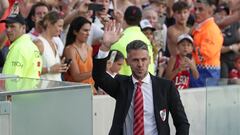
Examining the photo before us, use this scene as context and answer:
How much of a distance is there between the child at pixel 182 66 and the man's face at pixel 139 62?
473 cm

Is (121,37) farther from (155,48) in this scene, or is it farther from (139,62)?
(139,62)

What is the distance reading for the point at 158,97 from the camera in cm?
624

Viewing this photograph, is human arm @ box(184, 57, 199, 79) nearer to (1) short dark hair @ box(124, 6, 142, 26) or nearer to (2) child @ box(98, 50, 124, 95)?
(1) short dark hair @ box(124, 6, 142, 26)

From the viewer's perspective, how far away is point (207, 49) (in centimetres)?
1151

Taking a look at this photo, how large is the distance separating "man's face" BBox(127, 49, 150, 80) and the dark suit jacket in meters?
0.12

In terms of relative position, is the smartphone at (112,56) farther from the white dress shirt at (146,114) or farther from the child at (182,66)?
the white dress shirt at (146,114)

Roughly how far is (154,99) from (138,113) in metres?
0.19

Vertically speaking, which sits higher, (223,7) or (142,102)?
(223,7)

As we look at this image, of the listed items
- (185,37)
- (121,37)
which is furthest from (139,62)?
(185,37)

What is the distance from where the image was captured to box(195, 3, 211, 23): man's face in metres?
12.0

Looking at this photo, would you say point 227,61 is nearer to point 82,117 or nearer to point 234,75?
point 234,75

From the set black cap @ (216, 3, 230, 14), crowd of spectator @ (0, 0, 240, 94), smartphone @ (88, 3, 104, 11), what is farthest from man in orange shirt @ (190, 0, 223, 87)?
smartphone @ (88, 3, 104, 11)

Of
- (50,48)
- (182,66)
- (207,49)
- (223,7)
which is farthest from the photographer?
(223,7)

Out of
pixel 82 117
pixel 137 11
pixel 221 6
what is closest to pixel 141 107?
pixel 82 117
